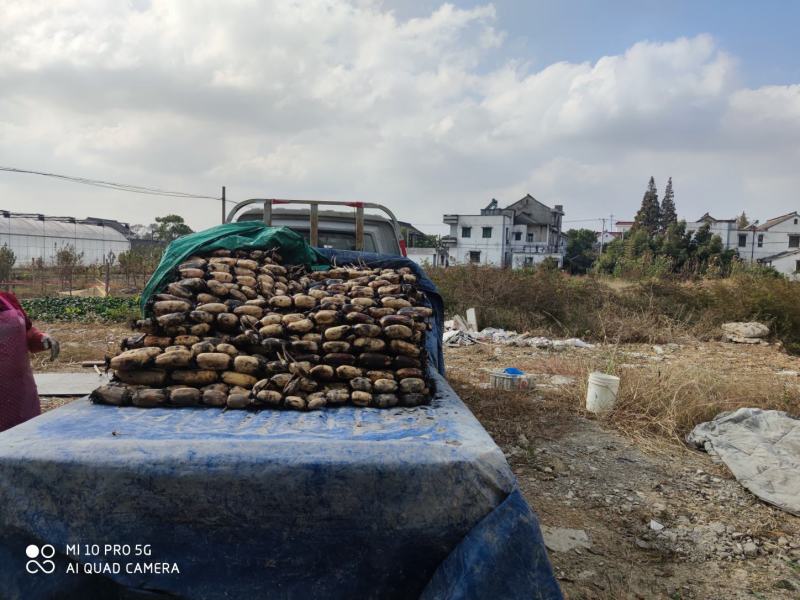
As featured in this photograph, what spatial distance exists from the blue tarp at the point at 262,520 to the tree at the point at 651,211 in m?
58.3

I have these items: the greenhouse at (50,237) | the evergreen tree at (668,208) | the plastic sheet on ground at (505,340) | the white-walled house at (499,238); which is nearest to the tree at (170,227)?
the greenhouse at (50,237)

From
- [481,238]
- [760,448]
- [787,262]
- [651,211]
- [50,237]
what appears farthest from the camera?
[651,211]

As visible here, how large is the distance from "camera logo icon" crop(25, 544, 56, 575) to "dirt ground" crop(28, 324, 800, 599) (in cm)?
225

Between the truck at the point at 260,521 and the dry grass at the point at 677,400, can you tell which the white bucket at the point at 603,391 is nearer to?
the dry grass at the point at 677,400

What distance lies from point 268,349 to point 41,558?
1143 mm

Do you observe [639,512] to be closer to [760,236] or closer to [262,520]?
[262,520]

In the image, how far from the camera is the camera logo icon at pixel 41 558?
1.60 m

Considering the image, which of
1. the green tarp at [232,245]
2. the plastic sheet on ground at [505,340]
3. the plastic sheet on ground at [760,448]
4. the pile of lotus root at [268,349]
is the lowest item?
the plastic sheet on ground at [760,448]

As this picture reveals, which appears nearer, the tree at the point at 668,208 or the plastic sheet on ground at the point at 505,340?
the plastic sheet on ground at the point at 505,340

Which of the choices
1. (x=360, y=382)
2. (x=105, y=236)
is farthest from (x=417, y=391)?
(x=105, y=236)

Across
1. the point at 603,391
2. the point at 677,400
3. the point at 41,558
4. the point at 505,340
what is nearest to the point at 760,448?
the point at 677,400

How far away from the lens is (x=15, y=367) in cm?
296

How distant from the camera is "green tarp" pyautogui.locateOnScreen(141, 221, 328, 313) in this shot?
3.08m

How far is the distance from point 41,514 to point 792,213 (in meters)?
61.3
